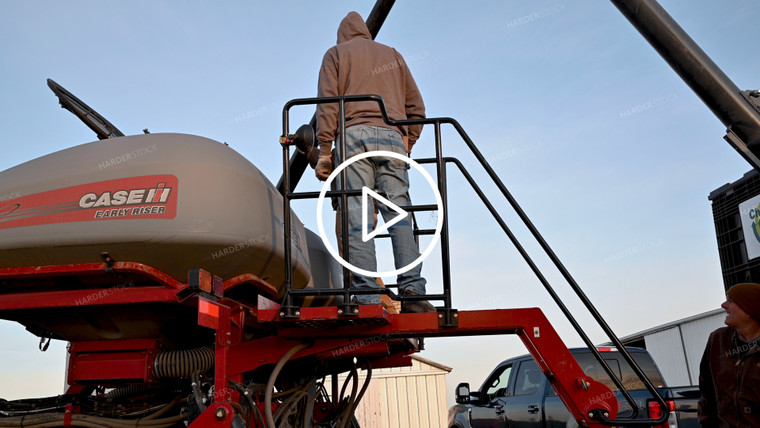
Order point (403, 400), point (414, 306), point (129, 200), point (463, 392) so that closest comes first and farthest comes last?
1. point (129, 200)
2. point (414, 306)
3. point (463, 392)
4. point (403, 400)

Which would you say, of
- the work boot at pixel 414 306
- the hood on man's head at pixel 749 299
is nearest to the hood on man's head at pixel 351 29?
the work boot at pixel 414 306

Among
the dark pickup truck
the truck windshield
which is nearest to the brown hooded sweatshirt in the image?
the dark pickup truck

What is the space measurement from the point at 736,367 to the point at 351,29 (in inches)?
140

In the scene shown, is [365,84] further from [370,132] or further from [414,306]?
[414,306]

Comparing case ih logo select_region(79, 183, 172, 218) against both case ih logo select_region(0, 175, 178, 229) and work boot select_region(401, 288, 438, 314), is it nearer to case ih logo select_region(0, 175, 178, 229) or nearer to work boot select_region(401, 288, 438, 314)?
case ih logo select_region(0, 175, 178, 229)

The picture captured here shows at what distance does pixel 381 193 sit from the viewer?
170 inches

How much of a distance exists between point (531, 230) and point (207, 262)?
197cm

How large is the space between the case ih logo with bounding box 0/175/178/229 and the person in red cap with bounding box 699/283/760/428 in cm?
341

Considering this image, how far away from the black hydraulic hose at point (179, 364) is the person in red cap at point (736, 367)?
124 inches

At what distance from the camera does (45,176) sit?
3.95 m

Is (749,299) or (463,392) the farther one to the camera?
(463,392)

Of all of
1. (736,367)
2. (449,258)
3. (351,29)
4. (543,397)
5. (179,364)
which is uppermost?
(351,29)

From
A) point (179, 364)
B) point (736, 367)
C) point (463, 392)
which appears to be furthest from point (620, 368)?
point (179, 364)

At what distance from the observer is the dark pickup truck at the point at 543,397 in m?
6.50
